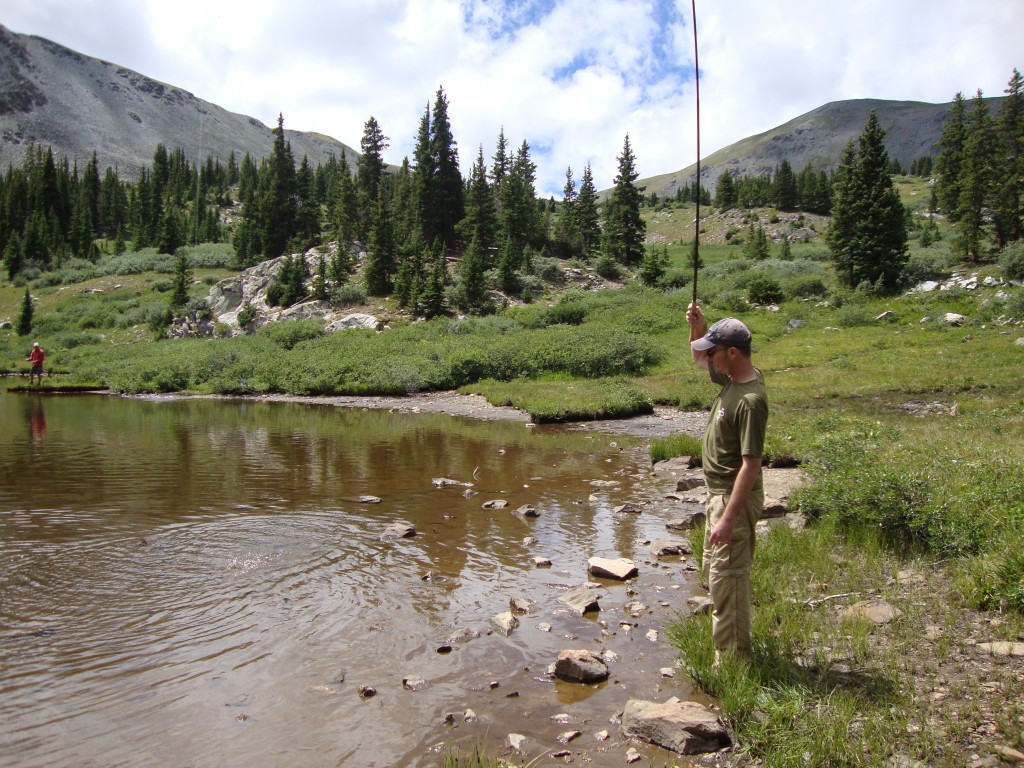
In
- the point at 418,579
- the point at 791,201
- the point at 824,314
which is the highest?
the point at 791,201

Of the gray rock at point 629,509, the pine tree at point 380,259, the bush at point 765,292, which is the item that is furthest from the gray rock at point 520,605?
the pine tree at point 380,259

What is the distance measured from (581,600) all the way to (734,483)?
269 cm

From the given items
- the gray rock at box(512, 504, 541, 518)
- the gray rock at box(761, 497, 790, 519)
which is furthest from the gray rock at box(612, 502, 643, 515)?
the gray rock at box(761, 497, 790, 519)

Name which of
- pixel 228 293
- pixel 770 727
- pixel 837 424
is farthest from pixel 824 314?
pixel 228 293

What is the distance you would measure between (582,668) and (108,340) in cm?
6631

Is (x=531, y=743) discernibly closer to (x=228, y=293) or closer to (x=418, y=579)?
(x=418, y=579)

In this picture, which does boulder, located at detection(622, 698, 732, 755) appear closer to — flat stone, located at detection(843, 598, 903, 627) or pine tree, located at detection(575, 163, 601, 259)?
flat stone, located at detection(843, 598, 903, 627)

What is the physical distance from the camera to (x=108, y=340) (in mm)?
59062

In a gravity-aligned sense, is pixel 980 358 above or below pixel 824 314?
below

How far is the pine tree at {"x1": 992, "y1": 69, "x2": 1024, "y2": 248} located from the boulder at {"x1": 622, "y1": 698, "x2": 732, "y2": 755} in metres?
57.6

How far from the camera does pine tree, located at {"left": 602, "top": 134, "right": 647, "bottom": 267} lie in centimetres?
6756

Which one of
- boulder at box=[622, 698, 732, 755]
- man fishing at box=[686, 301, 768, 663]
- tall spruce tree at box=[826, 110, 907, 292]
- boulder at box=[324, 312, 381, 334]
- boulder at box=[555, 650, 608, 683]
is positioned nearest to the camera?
Answer: boulder at box=[622, 698, 732, 755]

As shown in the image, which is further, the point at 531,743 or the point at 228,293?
the point at 228,293

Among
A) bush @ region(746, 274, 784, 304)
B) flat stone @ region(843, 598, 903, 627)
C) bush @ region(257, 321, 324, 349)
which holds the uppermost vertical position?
bush @ region(746, 274, 784, 304)
